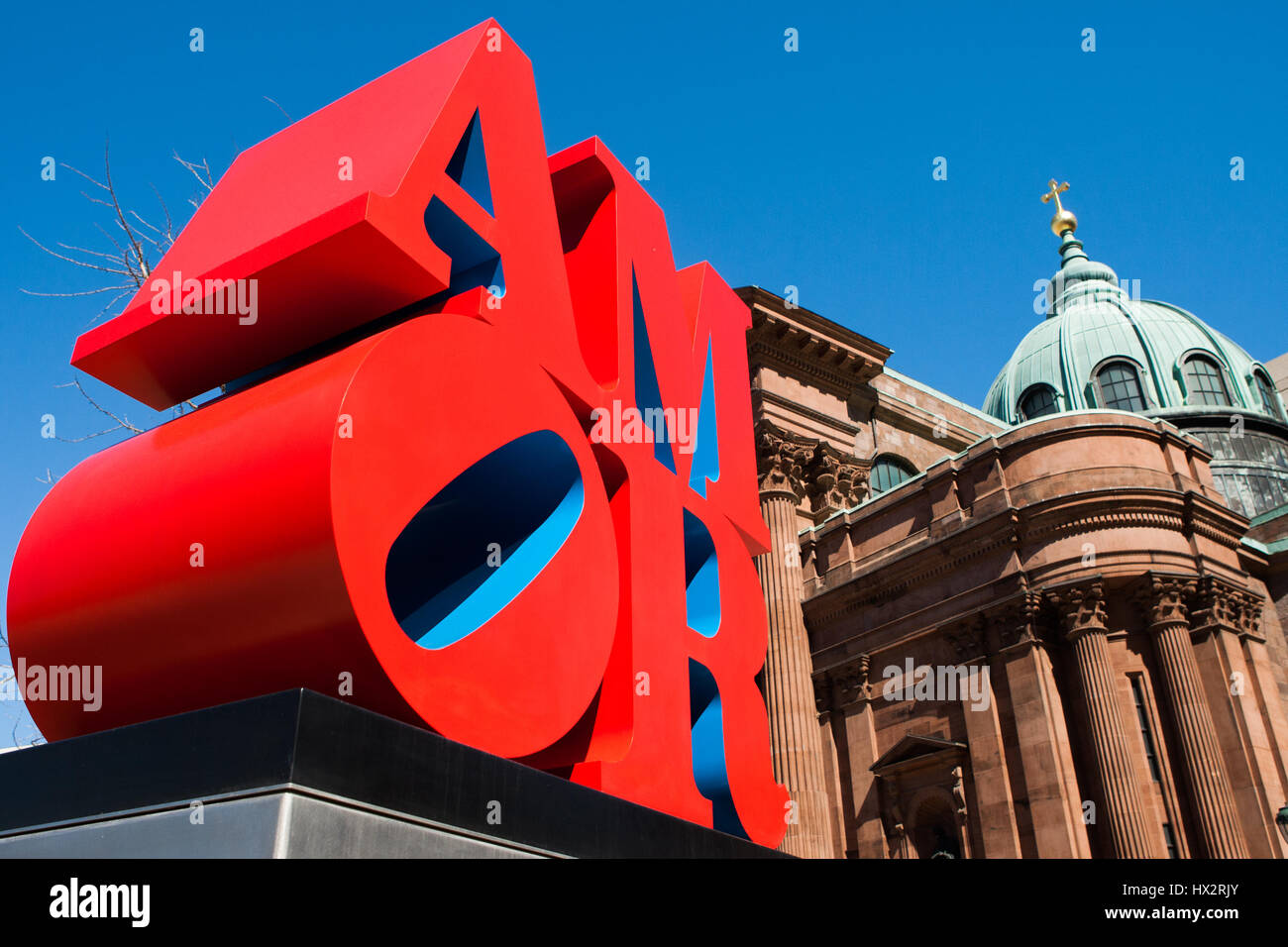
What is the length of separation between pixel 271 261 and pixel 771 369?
2641cm

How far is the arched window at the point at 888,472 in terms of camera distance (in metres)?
37.0

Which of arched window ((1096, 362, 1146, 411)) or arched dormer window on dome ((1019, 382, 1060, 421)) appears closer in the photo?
arched window ((1096, 362, 1146, 411))

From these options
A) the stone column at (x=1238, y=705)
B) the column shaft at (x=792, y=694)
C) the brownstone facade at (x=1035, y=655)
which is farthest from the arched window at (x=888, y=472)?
the stone column at (x=1238, y=705)

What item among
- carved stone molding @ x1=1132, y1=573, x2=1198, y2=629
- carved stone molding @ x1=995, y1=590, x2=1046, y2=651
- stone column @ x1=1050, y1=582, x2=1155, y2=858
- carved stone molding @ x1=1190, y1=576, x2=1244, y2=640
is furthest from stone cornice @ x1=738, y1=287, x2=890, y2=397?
carved stone molding @ x1=1190, y1=576, x2=1244, y2=640

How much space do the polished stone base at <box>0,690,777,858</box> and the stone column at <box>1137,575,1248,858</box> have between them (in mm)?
20320

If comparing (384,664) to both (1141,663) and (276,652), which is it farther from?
(1141,663)

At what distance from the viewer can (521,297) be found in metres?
8.98

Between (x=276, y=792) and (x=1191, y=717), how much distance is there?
23.3 metres

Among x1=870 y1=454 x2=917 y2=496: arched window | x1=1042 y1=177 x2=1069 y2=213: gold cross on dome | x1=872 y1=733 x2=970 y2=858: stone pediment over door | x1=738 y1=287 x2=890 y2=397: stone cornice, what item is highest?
x1=1042 y1=177 x2=1069 y2=213: gold cross on dome

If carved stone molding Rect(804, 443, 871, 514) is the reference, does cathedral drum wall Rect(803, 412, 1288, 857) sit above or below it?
below

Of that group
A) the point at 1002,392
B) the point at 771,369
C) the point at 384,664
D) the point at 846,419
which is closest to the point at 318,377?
the point at 384,664

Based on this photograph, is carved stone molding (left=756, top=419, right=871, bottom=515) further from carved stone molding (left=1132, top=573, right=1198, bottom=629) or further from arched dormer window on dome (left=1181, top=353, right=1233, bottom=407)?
arched dormer window on dome (left=1181, top=353, right=1233, bottom=407)

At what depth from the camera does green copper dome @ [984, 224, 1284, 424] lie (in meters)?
51.2

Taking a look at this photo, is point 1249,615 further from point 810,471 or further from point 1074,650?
point 810,471
